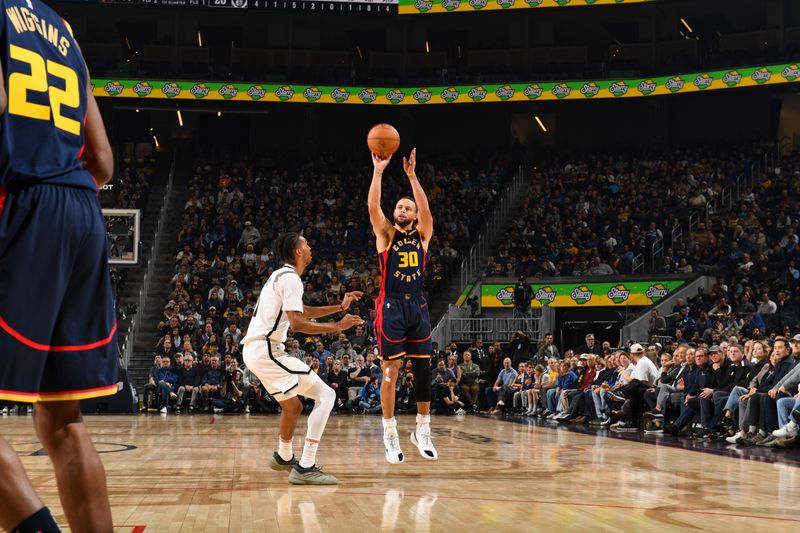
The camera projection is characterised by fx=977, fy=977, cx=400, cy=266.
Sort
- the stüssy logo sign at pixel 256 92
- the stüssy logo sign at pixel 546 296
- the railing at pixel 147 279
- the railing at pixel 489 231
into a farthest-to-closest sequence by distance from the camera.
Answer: the stüssy logo sign at pixel 256 92 < the railing at pixel 489 231 < the stüssy logo sign at pixel 546 296 < the railing at pixel 147 279

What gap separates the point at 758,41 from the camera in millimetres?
31859

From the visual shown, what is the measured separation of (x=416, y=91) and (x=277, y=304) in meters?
25.8

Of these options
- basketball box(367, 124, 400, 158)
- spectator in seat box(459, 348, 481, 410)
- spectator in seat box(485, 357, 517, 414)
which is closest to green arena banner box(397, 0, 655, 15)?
spectator in seat box(459, 348, 481, 410)

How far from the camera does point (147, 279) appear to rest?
2677 cm

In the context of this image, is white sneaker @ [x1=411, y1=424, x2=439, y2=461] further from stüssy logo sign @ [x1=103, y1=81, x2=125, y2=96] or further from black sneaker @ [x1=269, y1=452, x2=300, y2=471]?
stüssy logo sign @ [x1=103, y1=81, x2=125, y2=96]

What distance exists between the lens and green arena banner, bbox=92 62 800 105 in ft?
101

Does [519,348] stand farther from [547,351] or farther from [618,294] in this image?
[618,294]

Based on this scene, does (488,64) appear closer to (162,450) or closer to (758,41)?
(758,41)

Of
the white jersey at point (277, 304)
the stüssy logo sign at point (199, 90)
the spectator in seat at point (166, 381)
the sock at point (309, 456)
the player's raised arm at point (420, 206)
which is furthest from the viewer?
the stüssy logo sign at point (199, 90)

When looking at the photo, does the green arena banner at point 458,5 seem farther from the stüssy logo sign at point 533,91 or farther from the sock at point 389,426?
the sock at point 389,426

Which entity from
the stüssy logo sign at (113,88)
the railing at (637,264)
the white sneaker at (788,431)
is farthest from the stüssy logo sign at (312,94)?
the white sneaker at (788,431)

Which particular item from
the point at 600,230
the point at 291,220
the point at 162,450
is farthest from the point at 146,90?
the point at 162,450

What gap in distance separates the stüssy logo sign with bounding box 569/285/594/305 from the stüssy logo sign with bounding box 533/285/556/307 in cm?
47

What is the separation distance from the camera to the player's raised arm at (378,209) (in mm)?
8562
